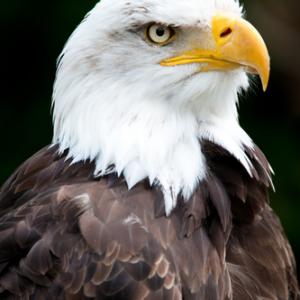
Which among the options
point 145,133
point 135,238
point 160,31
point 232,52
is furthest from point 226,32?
point 135,238

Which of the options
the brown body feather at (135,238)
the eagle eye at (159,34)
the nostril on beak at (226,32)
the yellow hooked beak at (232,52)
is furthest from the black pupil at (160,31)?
the brown body feather at (135,238)

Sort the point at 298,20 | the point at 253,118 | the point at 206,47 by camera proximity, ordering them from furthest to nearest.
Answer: the point at 298,20 → the point at 253,118 → the point at 206,47

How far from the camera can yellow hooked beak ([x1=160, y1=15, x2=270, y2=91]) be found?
494 cm

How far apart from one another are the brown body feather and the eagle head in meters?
0.08

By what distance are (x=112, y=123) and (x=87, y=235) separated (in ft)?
1.92

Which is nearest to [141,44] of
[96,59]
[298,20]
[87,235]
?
[96,59]

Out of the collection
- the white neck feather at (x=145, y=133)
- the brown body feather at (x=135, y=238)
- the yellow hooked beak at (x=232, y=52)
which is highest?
the yellow hooked beak at (x=232, y=52)

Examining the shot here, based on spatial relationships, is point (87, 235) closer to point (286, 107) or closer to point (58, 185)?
point (58, 185)

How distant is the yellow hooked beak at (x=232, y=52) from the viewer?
4938 millimetres

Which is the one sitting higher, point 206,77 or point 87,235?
point 206,77

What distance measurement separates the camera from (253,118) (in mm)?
8258

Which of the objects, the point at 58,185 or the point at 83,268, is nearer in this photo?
the point at 83,268

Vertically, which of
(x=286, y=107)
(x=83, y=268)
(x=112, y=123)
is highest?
(x=112, y=123)

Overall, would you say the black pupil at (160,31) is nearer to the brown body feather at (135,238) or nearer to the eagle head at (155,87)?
the eagle head at (155,87)
